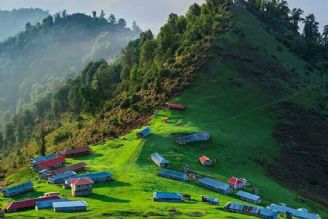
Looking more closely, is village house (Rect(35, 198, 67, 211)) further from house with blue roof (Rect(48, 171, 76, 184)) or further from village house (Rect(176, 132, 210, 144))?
village house (Rect(176, 132, 210, 144))

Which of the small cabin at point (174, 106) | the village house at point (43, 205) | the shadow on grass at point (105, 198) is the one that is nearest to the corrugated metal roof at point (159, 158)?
the shadow on grass at point (105, 198)

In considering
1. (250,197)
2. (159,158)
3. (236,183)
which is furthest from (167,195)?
(159,158)

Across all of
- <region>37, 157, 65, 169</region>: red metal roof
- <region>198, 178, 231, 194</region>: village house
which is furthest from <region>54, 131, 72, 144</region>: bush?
<region>198, 178, 231, 194</region>: village house

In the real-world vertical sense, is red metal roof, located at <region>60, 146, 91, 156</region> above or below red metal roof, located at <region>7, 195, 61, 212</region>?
above

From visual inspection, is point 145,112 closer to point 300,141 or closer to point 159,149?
point 159,149

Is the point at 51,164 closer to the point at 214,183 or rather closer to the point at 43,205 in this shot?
the point at 43,205

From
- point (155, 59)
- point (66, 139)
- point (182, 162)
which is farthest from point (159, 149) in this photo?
point (155, 59)

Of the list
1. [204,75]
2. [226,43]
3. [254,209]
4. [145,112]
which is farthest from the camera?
[226,43]
